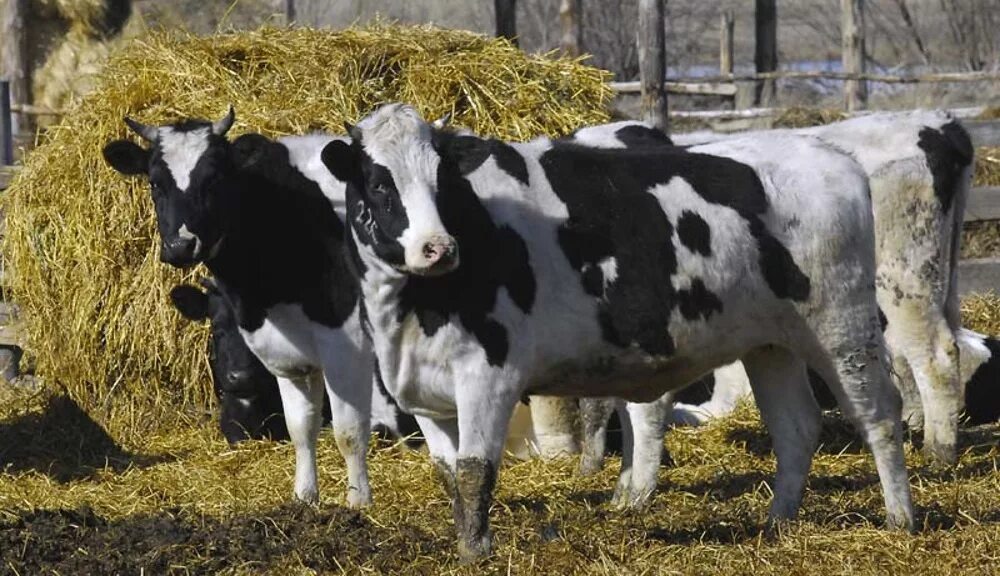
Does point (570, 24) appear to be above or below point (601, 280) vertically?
above

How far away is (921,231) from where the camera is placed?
854 cm

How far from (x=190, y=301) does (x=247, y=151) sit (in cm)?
171

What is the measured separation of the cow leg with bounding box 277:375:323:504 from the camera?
7691 millimetres

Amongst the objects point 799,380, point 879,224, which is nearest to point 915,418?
point 879,224

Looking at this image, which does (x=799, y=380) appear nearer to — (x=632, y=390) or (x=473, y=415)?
(x=632, y=390)

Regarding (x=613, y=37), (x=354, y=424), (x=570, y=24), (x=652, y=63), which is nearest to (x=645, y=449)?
(x=354, y=424)

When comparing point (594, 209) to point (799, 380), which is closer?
point (594, 209)

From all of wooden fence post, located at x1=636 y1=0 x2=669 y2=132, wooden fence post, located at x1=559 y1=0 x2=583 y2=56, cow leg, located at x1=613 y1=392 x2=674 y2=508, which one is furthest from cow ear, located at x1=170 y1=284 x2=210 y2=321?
wooden fence post, located at x1=559 y1=0 x2=583 y2=56

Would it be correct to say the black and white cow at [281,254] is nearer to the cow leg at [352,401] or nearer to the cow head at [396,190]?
the cow leg at [352,401]

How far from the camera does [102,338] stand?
10227 mm

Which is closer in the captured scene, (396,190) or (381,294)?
(396,190)

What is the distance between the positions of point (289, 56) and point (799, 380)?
467 cm

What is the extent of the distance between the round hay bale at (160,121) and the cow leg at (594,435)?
81.0 inches

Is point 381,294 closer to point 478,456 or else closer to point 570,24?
point 478,456
